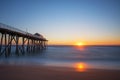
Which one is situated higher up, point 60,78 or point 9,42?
point 9,42

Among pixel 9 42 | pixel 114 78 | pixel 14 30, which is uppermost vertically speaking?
pixel 14 30

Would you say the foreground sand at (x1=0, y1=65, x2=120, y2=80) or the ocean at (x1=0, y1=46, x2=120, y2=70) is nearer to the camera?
the foreground sand at (x1=0, y1=65, x2=120, y2=80)

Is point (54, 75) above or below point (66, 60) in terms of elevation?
above

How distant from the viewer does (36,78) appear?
21.9ft

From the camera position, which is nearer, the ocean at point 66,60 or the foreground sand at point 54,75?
the foreground sand at point 54,75

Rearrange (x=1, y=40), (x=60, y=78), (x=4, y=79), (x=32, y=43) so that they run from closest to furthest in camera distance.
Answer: (x=4, y=79) → (x=60, y=78) → (x=1, y=40) → (x=32, y=43)

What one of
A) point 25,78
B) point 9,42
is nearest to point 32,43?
point 9,42

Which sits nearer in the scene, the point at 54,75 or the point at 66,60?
the point at 54,75

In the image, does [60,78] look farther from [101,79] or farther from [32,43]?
[32,43]

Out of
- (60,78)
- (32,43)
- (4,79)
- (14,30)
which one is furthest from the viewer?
(32,43)

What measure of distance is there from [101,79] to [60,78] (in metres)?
1.87

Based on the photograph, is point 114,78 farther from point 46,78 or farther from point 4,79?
point 4,79

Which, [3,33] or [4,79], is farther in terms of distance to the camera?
[3,33]

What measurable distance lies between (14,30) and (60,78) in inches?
521
